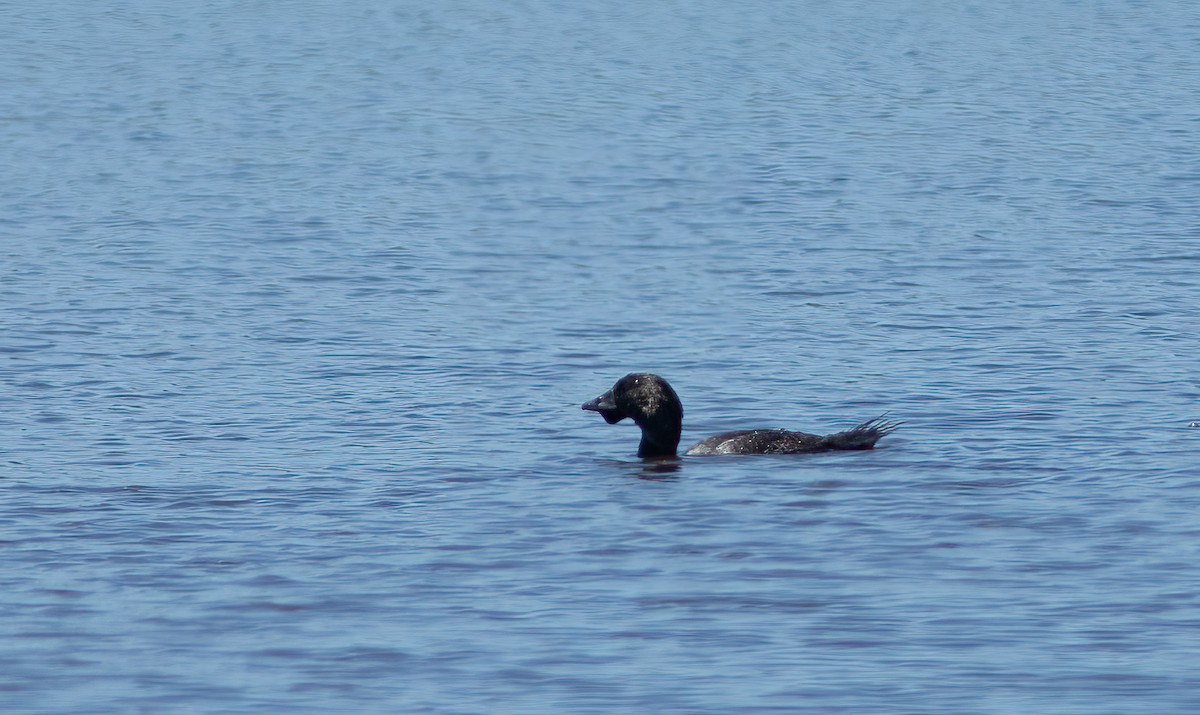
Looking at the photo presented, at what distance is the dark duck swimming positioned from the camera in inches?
547

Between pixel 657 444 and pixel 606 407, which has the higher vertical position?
pixel 606 407

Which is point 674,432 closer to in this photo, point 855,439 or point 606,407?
point 606,407

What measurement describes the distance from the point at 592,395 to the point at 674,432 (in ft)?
6.34

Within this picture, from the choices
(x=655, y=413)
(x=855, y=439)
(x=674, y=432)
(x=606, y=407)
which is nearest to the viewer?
(x=855, y=439)

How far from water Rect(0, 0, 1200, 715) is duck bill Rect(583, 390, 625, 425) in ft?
0.78

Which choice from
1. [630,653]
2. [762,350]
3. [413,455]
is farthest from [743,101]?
[630,653]

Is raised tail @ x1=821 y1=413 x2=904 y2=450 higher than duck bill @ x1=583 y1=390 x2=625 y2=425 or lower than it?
lower

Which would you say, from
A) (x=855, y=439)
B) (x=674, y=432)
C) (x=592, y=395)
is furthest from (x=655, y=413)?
(x=592, y=395)

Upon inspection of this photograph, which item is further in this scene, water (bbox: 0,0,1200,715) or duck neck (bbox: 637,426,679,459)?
duck neck (bbox: 637,426,679,459)

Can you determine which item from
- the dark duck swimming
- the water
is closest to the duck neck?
the dark duck swimming

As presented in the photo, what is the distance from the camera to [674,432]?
1444 centimetres

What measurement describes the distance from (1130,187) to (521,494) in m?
16.5

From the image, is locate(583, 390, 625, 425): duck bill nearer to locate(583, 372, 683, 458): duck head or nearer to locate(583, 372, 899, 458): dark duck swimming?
locate(583, 372, 899, 458): dark duck swimming

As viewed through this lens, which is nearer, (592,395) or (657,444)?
(657,444)
